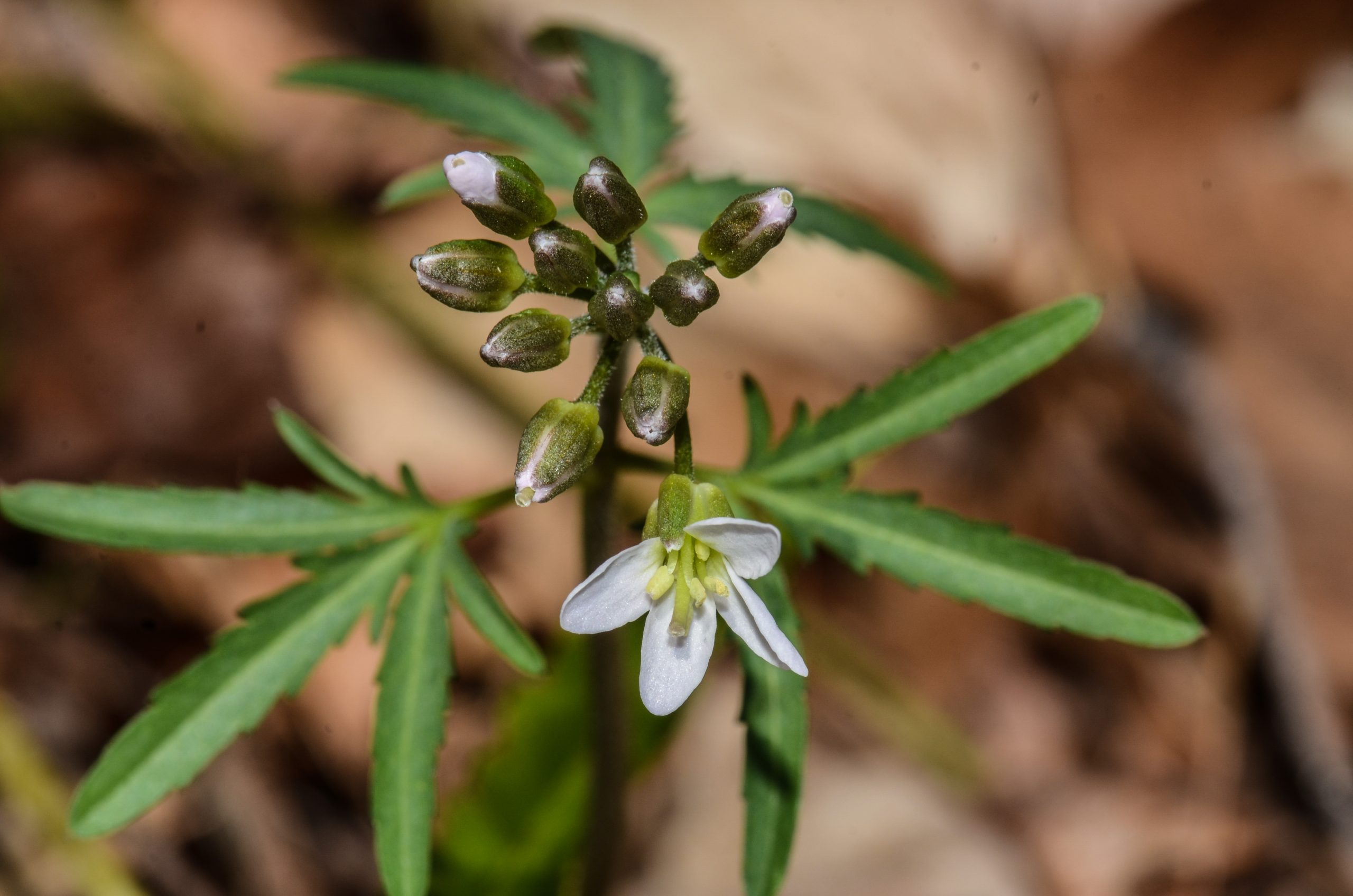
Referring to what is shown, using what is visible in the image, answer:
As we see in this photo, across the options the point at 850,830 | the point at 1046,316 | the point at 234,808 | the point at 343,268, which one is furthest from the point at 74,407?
the point at 1046,316

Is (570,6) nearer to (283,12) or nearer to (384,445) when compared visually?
(283,12)

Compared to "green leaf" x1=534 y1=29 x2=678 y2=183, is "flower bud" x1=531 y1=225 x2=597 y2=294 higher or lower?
lower

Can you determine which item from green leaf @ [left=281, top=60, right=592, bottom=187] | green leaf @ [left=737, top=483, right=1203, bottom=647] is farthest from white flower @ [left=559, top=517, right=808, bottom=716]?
green leaf @ [left=281, top=60, right=592, bottom=187]

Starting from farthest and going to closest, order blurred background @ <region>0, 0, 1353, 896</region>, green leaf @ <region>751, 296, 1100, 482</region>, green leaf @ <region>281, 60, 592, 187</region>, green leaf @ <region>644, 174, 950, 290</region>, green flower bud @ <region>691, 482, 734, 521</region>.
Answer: blurred background @ <region>0, 0, 1353, 896</region> < green leaf @ <region>281, 60, 592, 187</region> < green leaf @ <region>644, 174, 950, 290</region> < green leaf @ <region>751, 296, 1100, 482</region> < green flower bud @ <region>691, 482, 734, 521</region>

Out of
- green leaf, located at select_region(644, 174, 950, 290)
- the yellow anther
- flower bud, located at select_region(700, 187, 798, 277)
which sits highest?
green leaf, located at select_region(644, 174, 950, 290)

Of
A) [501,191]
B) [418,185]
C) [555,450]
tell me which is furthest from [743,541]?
[418,185]

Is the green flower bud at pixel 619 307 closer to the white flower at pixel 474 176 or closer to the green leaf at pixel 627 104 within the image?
the white flower at pixel 474 176

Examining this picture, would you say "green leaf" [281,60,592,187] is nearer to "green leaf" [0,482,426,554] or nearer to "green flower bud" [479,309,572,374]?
"green flower bud" [479,309,572,374]
